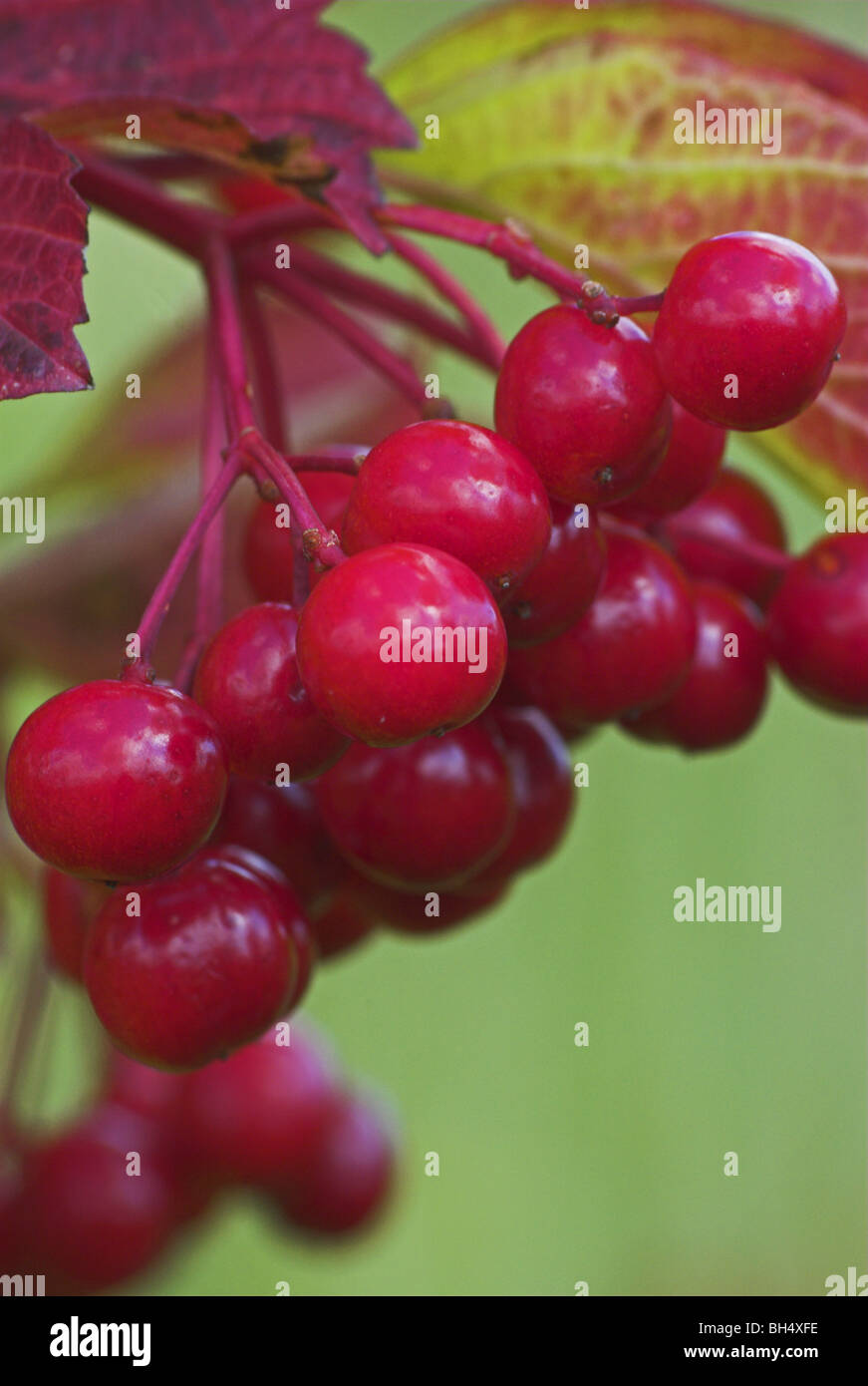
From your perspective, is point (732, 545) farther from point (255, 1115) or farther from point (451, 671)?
point (255, 1115)

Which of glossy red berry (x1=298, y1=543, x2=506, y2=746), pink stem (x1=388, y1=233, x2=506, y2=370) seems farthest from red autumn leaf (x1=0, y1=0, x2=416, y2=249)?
glossy red berry (x1=298, y1=543, x2=506, y2=746)

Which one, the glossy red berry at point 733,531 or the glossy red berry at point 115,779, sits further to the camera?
the glossy red berry at point 733,531

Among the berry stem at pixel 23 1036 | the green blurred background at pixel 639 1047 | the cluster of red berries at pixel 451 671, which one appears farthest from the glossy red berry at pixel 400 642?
the green blurred background at pixel 639 1047

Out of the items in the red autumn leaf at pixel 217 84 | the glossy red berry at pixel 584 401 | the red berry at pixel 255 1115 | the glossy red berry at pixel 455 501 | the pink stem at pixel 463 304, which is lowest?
the red berry at pixel 255 1115

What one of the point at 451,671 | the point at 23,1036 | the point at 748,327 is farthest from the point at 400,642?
the point at 23,1036

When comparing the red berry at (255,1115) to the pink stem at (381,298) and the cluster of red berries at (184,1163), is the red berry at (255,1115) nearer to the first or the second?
the cluster of red berries at (184,1163)

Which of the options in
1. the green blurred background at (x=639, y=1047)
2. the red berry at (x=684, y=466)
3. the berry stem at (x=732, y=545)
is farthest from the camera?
the green blurred background at (x=639, y=1047)
